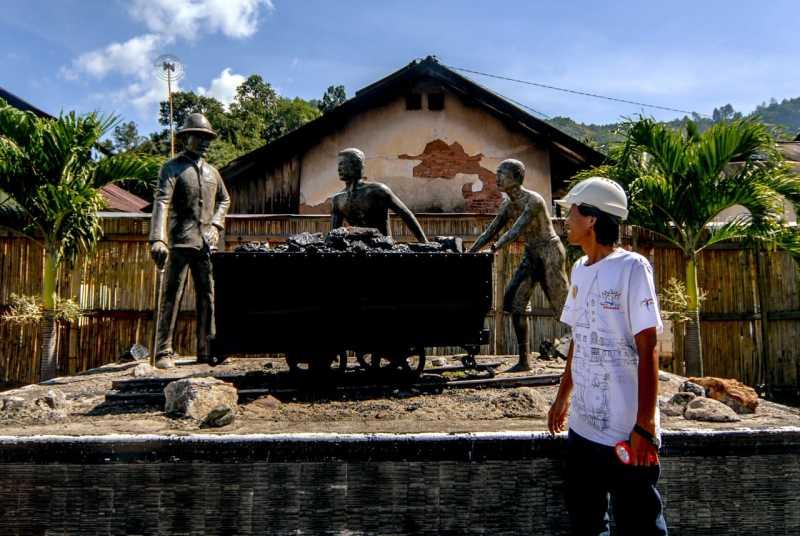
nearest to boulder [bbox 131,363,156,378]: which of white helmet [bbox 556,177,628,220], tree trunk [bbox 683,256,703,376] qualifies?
white helmet [bbox 556,177,628,220]

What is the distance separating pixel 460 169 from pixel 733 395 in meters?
7.26

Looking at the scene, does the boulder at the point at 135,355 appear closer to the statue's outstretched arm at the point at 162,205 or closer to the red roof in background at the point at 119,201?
the statue's outstretched arm at the point at 162,205

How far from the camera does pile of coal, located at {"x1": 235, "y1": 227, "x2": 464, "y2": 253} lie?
488cm

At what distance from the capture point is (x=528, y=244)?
574 centimetres

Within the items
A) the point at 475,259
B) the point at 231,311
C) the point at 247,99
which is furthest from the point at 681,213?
the point at 247,99

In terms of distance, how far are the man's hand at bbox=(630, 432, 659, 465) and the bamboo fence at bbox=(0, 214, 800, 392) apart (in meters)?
6.61

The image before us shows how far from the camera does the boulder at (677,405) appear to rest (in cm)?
424

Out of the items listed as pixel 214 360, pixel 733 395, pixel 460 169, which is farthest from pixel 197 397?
pixel 460 169

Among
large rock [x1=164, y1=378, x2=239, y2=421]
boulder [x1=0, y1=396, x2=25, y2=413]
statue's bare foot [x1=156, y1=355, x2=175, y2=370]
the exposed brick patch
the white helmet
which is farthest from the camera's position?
the exposed brick patch

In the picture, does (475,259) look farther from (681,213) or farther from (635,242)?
(635,242)

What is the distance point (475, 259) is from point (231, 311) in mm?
2094

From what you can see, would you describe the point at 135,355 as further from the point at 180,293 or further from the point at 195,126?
the point at 195,126

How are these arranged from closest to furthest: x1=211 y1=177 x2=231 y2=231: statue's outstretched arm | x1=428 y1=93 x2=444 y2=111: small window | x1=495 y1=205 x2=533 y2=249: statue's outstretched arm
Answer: x1=495 y1=205 x2=533 y2=249: statue's outstretched arm
x1=211 y1=177 x2=231 y2=231: statue's outstretched arm
x1=428 y1=93 x2=444 y2=111: small window

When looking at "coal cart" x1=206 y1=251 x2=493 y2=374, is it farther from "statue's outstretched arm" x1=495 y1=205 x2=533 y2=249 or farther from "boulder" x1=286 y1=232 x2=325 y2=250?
"statue's outstretched arm" x1=495 y1=205 x2=533 y2=249
